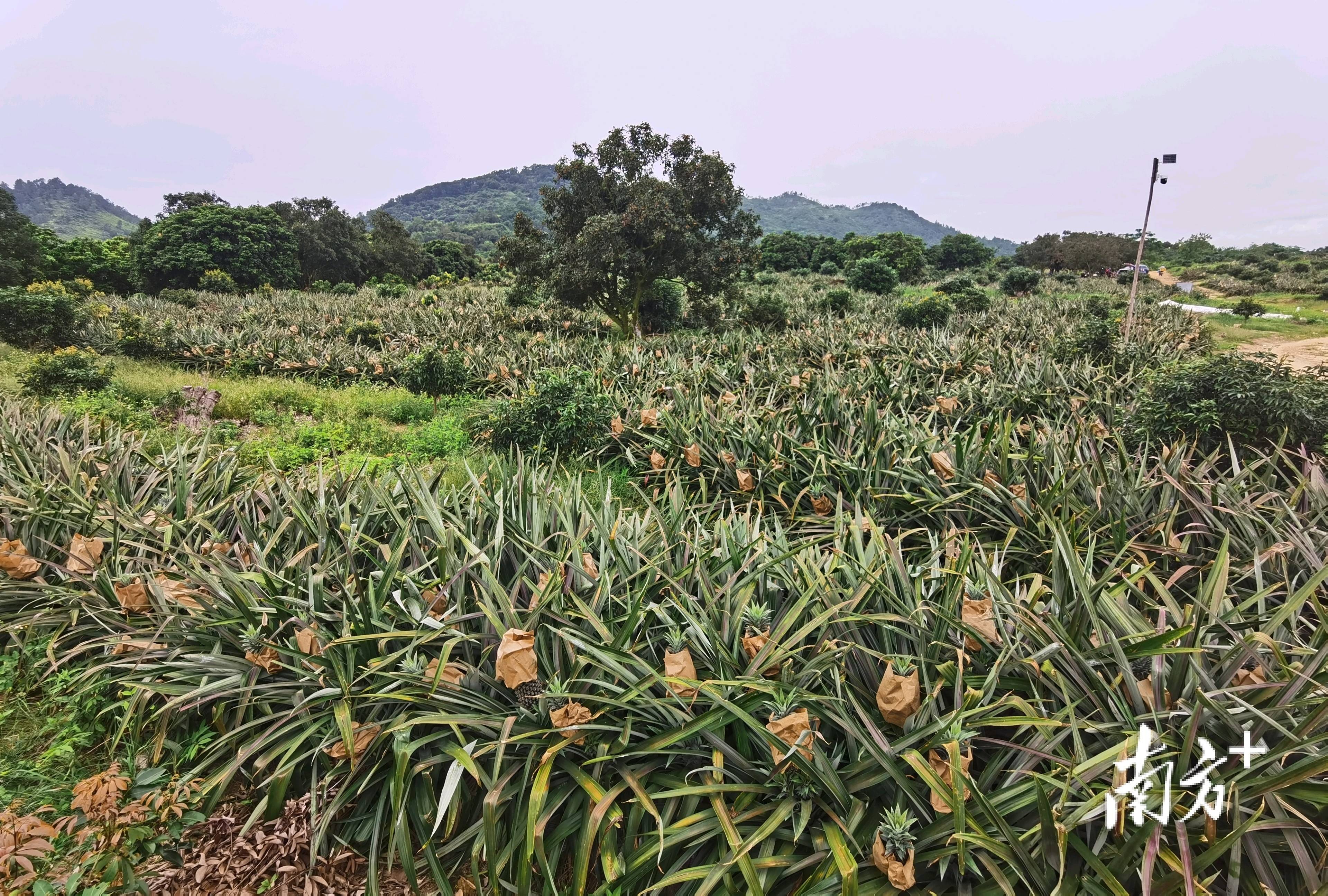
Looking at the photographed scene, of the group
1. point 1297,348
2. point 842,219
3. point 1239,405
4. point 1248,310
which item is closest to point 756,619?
point 1239,405

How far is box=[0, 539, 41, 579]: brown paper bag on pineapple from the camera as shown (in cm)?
263

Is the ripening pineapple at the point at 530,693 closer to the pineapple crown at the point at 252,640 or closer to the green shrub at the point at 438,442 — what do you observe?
the pineapple crown at the point at 252,640

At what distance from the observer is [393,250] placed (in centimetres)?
3067

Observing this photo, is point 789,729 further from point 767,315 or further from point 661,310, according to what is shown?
point 661,310

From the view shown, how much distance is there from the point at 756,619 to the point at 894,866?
30.1 inches

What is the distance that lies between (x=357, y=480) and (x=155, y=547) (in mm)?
947

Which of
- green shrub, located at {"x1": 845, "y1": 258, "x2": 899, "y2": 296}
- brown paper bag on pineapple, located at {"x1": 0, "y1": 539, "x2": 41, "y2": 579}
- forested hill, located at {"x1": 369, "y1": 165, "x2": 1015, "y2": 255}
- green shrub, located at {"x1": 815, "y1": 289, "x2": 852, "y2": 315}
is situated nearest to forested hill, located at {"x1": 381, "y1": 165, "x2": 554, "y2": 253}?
forested hill, located at {"x1": 369, "y1": 165, "x2": 1015, "y2": 255}

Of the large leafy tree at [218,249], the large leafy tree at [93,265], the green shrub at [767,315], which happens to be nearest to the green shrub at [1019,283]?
the green shrub at [767,315]

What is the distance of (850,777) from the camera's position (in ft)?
5.36

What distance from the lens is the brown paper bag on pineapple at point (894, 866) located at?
1359 millimetres

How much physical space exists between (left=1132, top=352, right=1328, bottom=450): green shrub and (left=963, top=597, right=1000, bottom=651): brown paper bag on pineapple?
3289 mm

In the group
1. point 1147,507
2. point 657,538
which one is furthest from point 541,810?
point 1147,507

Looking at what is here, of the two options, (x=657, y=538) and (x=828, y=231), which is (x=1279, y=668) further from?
(x=828, y=231)

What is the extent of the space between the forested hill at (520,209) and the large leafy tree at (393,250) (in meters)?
30.5
